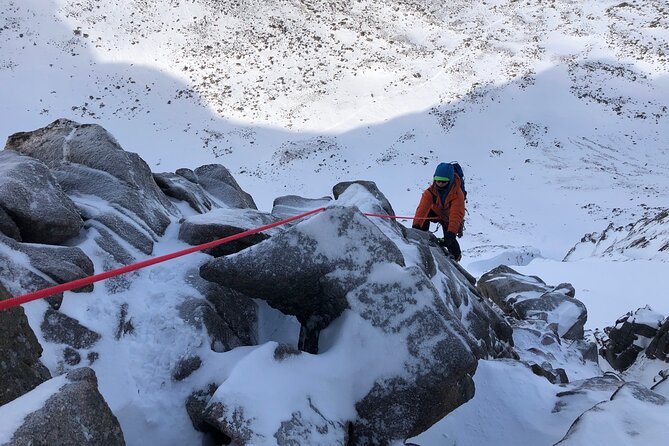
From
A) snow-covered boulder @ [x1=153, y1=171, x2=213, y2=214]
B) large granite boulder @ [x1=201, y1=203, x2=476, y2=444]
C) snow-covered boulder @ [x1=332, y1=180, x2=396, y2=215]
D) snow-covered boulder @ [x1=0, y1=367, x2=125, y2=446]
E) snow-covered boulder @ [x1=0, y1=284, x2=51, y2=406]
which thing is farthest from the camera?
snow-covered boulder @ [x1=332, y1=180, x2=396, y2=215]

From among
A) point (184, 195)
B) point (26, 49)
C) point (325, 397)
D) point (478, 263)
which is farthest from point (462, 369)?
point (26, 49)

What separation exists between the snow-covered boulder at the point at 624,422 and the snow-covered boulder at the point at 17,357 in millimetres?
4395

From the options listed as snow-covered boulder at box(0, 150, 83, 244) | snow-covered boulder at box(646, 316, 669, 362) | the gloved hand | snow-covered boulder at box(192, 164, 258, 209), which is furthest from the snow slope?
snow-covered boulder at box(0, 150, 83, 244)

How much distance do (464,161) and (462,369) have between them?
22594mm

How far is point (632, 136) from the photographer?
2566 cm

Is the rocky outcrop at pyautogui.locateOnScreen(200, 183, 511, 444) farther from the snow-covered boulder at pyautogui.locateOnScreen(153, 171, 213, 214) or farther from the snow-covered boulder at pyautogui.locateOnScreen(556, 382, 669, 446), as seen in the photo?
the snow-covered boulder at pyautogui.locateOnScreen(153, 171, 213, 214)

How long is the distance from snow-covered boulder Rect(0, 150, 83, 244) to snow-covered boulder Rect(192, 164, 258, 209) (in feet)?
13.0

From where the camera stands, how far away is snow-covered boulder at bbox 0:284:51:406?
329 cm

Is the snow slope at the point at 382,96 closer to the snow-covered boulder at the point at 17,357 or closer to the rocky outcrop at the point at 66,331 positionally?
the rocky outcrop at the point at 66,331

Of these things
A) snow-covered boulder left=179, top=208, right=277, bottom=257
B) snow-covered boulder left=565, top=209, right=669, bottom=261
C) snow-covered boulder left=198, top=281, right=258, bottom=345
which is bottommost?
snow-covered boulder left=565, top=209, right=669, bottom=261

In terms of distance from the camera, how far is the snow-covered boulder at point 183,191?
8367 mm


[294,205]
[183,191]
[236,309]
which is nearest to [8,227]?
[236,309]

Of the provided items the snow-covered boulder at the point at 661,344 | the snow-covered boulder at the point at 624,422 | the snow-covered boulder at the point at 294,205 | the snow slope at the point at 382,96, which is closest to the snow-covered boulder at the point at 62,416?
the snow-covered boulder at the point at 624,422

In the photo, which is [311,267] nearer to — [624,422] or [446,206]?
[624,422]
